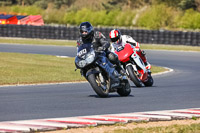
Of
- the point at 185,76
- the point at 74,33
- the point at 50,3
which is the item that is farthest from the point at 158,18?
the point at 50,3

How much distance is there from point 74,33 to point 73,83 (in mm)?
29521

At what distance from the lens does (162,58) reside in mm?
29000

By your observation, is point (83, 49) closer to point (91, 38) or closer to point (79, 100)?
point (91, 38)

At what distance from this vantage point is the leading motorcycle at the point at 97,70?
408 inches

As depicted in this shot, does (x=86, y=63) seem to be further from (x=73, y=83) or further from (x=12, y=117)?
(x=73, y=83)

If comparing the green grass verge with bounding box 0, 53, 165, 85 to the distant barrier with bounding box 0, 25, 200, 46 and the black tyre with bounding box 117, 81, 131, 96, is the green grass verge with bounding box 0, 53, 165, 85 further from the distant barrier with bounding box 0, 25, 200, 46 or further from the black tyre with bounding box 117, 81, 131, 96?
the distant barrier with bounding box 0, 25, 200, 46

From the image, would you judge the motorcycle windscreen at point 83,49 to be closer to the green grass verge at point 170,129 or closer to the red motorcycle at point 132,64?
the red motorcycle at point 132,64

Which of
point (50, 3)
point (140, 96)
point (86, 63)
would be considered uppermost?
point (86, 63)

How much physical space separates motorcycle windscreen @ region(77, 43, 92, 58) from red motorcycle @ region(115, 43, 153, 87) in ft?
9.95

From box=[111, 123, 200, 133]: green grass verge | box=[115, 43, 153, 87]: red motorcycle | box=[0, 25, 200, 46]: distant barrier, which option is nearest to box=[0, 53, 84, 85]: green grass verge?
box=[115, 43, 153, 87]: red motorcycle

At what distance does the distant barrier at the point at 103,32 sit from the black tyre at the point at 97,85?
1094 inches

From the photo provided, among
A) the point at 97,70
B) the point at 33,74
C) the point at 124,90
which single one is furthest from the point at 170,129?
the point at 33,74

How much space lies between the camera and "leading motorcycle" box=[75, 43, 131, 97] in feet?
34.0

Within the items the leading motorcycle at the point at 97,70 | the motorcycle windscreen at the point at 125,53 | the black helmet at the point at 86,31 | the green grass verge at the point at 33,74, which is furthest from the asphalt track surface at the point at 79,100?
the green grass verge at the point at 33,74
